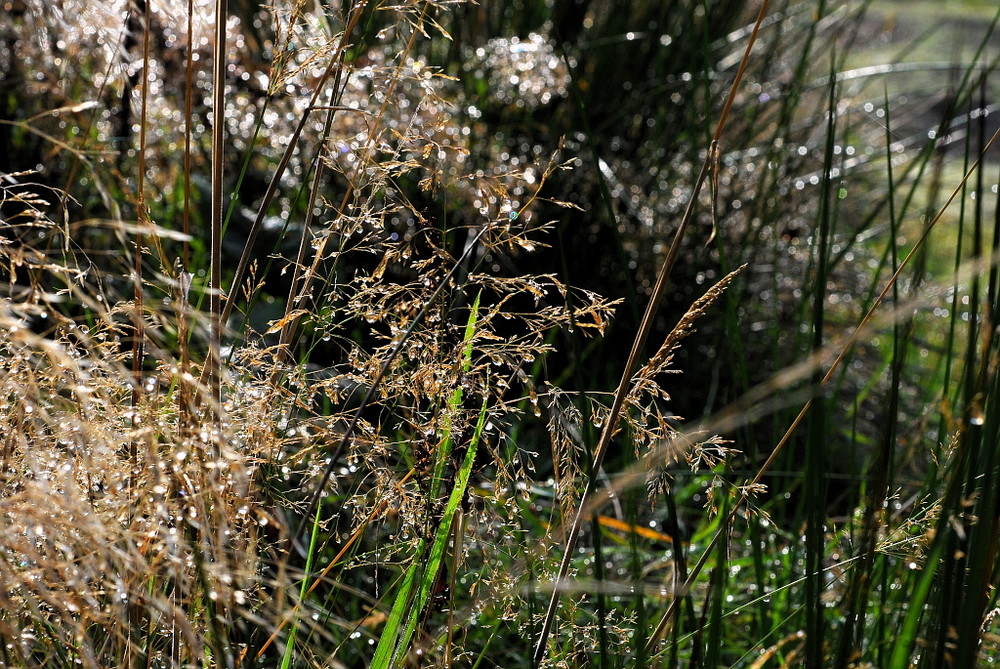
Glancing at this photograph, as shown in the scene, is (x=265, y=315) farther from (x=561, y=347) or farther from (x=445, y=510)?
(x=445, y=510)

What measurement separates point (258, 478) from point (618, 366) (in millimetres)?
→ 1498

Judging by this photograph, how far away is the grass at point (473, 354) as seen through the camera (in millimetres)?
682

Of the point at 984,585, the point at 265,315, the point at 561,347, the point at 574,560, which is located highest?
the point at 984,585

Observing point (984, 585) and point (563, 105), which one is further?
point (563, 105)

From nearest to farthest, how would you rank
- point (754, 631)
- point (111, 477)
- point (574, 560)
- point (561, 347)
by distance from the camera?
point (111, 477) < point (754, 631) < point (574, 560) < point (561, 347)

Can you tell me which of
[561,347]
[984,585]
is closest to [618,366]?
[561,347]

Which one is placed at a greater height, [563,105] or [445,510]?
[563,105]

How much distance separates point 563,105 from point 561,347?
2.79ft

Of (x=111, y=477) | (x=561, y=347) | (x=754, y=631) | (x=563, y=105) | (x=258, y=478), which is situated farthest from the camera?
(x=563, y=105)

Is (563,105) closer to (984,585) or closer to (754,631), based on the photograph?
(754,631)

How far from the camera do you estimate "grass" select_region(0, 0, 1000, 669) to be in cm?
68

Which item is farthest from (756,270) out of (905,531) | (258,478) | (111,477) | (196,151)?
(111,477)

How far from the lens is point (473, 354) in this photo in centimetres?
120

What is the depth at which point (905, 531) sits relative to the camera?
0.86 metres
